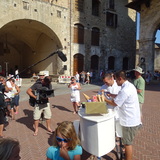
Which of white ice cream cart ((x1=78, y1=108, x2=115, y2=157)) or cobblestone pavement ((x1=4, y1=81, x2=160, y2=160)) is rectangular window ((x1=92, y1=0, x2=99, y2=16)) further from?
white ice cream cart ((x1=78, y1=108, x2=115, y2=157))

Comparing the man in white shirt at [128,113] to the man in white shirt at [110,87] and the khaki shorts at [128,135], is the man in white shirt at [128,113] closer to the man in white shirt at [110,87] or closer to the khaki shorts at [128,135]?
the khaki shorts at [128,135]

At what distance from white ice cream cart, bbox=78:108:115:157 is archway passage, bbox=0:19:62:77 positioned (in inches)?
588

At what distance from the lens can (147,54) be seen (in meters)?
17.9

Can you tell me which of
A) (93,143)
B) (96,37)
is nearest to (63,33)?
(96,37)

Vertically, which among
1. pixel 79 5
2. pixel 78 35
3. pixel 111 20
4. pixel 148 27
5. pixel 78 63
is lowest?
pixel 78 63

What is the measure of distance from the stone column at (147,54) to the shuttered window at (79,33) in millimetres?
7199

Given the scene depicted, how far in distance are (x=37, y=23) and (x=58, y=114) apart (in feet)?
40.4

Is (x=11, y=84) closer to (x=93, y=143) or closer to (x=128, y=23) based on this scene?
(x=93, y=143)

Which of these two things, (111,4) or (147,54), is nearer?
(147,54)

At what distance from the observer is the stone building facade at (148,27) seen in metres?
17.0

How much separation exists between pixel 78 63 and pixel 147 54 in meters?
8.16

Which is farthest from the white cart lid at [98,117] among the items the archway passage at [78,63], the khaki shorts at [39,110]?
the archway passage at [78,63]

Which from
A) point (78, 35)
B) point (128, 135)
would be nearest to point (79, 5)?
point (78, 35)

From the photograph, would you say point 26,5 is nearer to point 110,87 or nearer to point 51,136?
point 51,136
